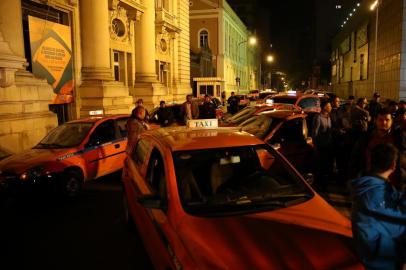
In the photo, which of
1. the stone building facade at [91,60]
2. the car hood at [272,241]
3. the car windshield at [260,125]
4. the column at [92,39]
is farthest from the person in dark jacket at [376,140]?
the column at [92,39]

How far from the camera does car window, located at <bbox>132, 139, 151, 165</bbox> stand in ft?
15.9


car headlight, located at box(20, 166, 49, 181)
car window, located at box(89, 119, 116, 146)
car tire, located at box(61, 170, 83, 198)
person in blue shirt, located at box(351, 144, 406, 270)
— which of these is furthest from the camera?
car window, located at box(89, 119, 116, 146)

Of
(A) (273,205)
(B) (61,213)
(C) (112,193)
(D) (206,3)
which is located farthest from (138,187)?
(D) (206,3)

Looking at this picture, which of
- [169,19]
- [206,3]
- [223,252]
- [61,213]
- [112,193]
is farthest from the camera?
[206,3]

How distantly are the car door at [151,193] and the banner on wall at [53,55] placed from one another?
10.5 metres

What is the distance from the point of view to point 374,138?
495 centimetres

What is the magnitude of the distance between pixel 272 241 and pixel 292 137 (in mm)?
5245

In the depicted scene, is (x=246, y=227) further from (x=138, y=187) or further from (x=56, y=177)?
(x=56, y=177)

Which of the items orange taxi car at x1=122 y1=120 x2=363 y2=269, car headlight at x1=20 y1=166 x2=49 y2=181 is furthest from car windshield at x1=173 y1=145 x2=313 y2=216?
car headlight at x1=20 y1=166 x2=49 y2=181

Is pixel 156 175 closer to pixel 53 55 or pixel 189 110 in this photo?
pixel 189 110

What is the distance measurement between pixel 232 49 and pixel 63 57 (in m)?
46.2

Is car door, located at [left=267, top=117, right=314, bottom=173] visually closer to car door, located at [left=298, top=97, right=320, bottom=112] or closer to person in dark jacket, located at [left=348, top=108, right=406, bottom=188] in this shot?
person in dark jacket, located at [left=348, top=108, right=406, bottom=188]

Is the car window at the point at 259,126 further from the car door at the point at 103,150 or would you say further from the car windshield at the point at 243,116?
the car door at the point at 103,150

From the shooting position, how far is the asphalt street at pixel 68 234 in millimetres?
4911
